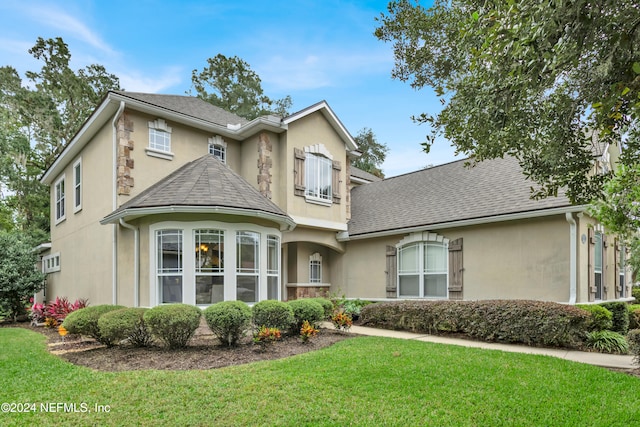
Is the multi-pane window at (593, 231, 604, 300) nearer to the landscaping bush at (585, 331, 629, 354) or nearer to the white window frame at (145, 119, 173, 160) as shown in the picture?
the landscaping bush at (585, 331, 629, 354)

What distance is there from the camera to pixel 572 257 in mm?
10180

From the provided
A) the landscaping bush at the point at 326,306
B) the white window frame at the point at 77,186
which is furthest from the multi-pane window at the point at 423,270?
the white window frame at the point at 77,186

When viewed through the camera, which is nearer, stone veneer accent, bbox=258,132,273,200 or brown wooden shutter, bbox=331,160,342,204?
stone veneer accent, bbox=258,132,273,200

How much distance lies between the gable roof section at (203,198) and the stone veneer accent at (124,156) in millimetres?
450

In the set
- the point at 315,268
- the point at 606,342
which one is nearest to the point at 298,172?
the point at 315,268

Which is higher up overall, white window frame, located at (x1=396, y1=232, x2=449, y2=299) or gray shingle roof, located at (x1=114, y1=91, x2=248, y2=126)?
gray shingle roof, located at (x1=114, y1=91, x2=248, y2=126)

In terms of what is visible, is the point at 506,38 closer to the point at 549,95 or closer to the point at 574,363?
the point at 549,95

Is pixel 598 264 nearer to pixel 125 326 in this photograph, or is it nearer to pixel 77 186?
pixel 125 326

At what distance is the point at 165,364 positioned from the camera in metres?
6.54

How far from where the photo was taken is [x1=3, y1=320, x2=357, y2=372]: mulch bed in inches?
259

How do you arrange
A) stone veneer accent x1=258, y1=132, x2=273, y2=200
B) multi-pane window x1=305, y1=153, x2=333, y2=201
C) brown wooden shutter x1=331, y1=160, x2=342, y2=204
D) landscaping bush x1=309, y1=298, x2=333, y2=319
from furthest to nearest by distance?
brown wooden shutter x1=331, y1=160, x2=342, y2=204 < multi-pane window x1=305, y1=153, x2=333, y2=201 < stone veneer accent x1=258, y1=132, x2=273, y2=200 < landscaping bush x1=309, y1=298, x2=333, y2=319

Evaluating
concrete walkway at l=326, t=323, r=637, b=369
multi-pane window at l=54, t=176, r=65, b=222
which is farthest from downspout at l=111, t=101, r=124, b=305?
concrete walkway at l=326, t=323, r=637, b=369

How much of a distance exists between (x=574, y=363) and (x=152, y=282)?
917cm

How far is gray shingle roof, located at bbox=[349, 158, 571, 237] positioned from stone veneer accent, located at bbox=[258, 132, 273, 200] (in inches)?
156
